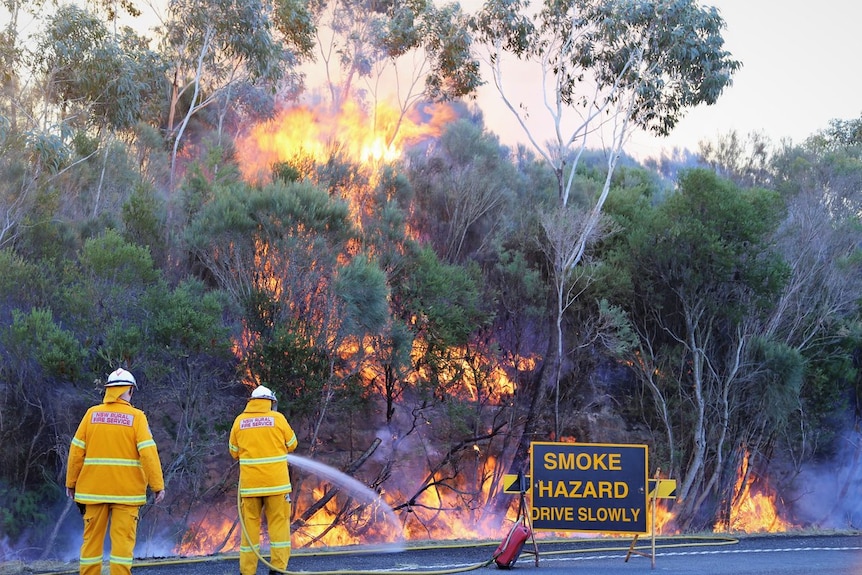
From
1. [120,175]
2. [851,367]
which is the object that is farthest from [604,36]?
[120,175]

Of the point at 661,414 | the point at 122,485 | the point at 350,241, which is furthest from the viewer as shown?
the point at 661,414

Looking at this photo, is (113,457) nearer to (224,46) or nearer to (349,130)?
(224,46)

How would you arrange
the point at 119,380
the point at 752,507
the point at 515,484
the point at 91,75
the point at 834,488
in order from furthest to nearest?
the point at 834,488
the point at 752,507
the point at 91,75
the point at 515,484
the point at 119,380

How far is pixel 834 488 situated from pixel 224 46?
73.7ft

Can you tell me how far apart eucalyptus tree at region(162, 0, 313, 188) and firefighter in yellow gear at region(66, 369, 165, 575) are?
70.9 ft

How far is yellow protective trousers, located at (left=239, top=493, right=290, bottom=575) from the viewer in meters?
7.94

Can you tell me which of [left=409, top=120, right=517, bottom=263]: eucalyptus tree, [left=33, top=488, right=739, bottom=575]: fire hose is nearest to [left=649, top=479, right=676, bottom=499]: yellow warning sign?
[left=33, top=488, right=739, bottom=575]: fire hose

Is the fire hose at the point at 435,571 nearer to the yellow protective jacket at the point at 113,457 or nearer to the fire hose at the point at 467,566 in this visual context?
the fire hose at the point at 467,566

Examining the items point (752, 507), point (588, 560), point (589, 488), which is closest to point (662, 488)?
point (589, 488)

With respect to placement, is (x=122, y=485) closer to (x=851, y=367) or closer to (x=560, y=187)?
(x=560, y=187)

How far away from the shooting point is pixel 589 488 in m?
10.2

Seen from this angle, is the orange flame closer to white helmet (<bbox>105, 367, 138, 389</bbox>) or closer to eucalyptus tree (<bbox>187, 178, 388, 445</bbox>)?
eucalyptus tree (<bbox>187, 178, 388, 445</bbox>)

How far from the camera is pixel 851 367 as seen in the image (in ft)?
84.6

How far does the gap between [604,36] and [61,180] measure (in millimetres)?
14513
